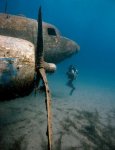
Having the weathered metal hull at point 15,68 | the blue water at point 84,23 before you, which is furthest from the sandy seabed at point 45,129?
the blue water at point 84,23

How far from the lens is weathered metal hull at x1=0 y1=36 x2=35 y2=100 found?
174 inches

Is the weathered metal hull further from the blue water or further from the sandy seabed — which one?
the blue water

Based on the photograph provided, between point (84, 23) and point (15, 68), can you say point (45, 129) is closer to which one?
point (15, 68)

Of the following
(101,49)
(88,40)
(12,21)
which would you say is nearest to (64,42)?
(12,21)

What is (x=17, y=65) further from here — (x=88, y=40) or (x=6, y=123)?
(x=88, y=40)

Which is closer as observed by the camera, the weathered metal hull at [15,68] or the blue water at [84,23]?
the weathered metal hull at [15,68]

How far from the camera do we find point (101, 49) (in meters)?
156

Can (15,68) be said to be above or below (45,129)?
above

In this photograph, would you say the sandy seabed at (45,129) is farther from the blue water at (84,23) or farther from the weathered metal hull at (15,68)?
the blue water at (84,23)

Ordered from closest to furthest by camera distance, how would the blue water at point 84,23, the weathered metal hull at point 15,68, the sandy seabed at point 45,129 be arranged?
the weathered metal hull at point 15,68
the sandy seabed at point 45,129
the blue water at point 84,23

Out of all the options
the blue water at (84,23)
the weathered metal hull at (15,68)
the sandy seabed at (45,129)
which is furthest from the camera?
the blue water at (84,23)

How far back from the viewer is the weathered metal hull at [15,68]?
14.5 ft

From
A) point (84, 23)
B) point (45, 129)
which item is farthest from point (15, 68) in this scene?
point (84, 23)

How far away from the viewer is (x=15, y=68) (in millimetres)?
4570
